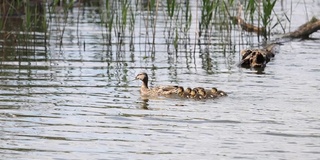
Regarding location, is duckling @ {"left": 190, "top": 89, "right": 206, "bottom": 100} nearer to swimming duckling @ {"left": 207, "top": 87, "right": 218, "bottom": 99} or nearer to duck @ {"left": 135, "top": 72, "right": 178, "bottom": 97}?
swimming duckling @ {"left": 207, "top": 87, "right": 218, "bottom": 99}

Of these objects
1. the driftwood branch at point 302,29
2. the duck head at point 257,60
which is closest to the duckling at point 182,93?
the duck head at point 257,60

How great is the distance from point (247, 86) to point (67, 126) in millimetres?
4310

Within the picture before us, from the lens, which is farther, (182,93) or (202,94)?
(182,93)

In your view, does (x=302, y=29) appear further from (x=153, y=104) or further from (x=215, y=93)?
(x=153, y=104)

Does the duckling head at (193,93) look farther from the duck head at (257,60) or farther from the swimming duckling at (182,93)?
the duck head at (257,60)

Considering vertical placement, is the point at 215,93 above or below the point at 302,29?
below

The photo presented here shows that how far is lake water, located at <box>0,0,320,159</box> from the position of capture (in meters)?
10.9

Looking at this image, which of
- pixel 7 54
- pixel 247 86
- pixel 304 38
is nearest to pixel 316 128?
pixel 247 86

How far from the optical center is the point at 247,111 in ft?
43.3

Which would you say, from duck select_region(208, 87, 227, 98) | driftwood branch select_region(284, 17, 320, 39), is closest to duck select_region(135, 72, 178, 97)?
duck select_region(208, 87, 227, 98)

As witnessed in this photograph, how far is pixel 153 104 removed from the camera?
14266 millimetres

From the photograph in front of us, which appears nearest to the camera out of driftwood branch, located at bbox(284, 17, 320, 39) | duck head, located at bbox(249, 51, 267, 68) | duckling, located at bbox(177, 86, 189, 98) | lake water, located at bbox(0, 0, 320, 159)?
lake water, located at bbox(0, 0, 320, 159)

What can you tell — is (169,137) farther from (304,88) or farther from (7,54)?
(7,54)

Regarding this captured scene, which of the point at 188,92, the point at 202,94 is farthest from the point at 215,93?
the point at 188,92
